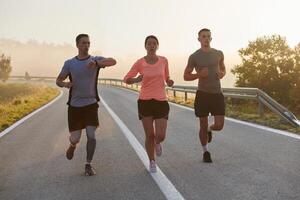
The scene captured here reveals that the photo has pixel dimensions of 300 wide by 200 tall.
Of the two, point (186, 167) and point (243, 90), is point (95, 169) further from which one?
point (243, 90)

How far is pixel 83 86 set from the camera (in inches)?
251

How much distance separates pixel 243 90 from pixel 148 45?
27.3 feet

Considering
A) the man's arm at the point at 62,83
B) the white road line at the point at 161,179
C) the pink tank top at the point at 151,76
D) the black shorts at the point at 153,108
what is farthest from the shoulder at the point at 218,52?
the man's arm at the point at 62,83

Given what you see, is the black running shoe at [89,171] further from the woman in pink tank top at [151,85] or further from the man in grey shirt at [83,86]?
the woman in pink tank top at [151,85]

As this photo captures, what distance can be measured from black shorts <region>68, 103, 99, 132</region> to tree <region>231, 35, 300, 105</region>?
118 feet

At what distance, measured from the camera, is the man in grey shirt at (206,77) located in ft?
23.1

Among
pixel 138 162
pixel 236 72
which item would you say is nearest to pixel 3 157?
pixel 138 162

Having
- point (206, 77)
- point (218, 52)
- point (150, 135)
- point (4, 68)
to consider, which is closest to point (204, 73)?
point (206, 77)

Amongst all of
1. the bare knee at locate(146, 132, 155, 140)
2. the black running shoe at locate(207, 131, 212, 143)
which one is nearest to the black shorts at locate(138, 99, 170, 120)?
the bare knee at locate(146, 132, 155, 140)

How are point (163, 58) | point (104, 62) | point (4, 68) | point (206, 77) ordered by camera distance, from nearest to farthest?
point (104, 62), point (163, 58), point (206, 77), point (4, 68)

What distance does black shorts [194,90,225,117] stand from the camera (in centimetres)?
721

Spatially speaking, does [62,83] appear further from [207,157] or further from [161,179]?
[207,157]

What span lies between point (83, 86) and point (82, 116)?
1.43 ft

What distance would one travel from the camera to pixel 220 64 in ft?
23.9
